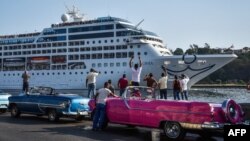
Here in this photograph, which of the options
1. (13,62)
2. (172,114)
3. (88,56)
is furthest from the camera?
(13,62)

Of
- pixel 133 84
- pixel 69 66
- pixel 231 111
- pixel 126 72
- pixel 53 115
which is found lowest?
pixel 53 115

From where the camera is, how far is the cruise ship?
4362 cm

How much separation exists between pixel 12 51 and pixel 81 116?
49.8 m

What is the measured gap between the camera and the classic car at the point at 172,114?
777 centimetres

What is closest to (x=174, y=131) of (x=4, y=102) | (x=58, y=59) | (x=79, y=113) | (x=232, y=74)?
(x=79, y=113)

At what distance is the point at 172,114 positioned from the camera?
8359 mm

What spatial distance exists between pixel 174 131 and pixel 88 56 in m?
43.0

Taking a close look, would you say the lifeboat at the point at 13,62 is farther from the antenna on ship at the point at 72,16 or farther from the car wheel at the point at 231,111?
the car wheel at the point at 231,111

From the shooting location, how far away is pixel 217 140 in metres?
8.52

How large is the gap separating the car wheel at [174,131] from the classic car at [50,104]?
12.9ft

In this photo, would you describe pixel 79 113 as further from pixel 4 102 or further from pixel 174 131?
pixel 4 102

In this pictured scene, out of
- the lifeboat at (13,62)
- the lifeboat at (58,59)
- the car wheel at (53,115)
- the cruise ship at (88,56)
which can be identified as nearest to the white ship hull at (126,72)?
the cruise ship at (88,56)

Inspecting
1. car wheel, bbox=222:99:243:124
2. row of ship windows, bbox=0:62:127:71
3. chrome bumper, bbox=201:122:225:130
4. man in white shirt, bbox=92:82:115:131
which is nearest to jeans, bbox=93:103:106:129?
man in white shirt, bbox=92:82:115:131

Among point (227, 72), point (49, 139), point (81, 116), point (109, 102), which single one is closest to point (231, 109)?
point (109, 102)
